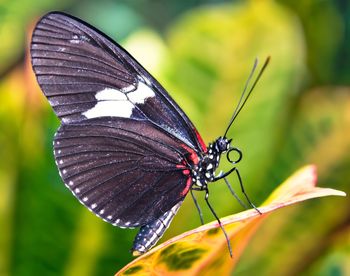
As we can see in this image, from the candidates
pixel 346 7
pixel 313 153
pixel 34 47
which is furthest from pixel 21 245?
pixel 346 7

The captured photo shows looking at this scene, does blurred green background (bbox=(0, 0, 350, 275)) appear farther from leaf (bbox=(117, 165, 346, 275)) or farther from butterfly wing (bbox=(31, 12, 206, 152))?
leaf (bbox=(117, 165, 346, 275))

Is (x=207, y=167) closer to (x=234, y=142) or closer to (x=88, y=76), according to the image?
(x=234, y=142)

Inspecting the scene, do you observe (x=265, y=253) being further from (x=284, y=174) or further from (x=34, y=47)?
(x=34, y=47)

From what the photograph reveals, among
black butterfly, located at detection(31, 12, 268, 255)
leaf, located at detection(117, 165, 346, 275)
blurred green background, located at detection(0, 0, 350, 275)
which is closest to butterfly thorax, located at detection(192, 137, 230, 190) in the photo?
black butterfly, located at detection(31, 12, 268, 255)

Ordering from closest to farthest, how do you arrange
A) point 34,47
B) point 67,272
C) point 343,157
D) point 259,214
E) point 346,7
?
1. point 259,214
2. point 34,47
3. point 67,272
4. point 343,157
5. point 346,7

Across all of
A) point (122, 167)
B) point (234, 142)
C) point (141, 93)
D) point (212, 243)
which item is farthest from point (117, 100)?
point (212, 243)

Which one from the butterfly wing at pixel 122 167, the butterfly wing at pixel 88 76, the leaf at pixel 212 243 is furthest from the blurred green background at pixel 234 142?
the leaf at pixel 212 243
